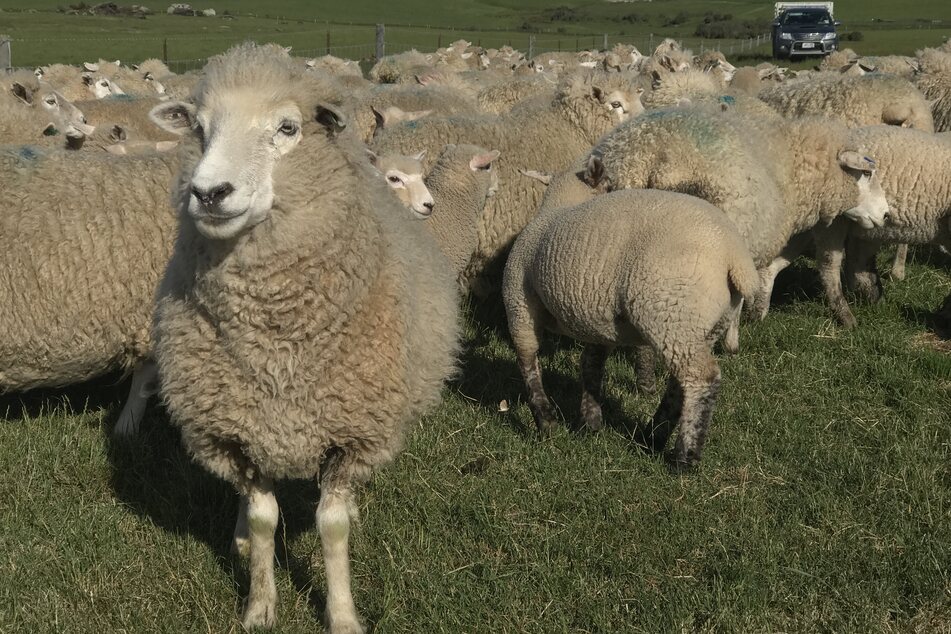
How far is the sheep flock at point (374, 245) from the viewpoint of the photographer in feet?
10.3

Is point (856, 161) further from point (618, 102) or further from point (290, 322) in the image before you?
point (290, 322)

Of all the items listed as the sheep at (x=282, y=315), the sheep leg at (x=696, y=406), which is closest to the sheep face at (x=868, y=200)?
the sheep leg at (x=696, y=406)

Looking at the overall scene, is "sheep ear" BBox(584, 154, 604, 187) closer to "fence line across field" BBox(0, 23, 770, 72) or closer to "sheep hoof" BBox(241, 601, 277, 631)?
"sheep hoof" BBox(241, 601, 277, 631)

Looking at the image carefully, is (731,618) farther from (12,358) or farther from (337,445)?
(12,358)

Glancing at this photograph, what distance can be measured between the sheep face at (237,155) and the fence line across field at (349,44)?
25.1m

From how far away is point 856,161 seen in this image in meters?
6.18

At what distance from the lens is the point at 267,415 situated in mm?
3211

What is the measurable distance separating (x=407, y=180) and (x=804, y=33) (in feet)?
107

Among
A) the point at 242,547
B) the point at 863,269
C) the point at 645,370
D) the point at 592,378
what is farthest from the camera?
the point at 863,269

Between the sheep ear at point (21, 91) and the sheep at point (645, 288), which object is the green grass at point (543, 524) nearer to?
the sheep at point (645, 288)

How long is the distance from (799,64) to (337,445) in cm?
3208

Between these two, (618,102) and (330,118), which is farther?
(618,102)

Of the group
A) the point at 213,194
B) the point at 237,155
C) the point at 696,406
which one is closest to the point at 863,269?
the point at 696,406

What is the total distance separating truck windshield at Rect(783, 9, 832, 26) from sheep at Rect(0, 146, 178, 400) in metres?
34.4
